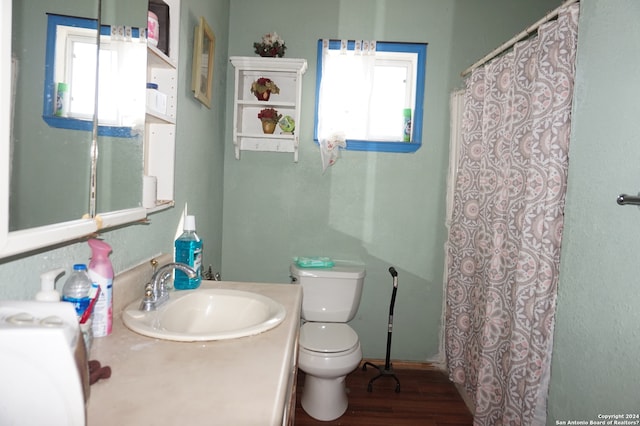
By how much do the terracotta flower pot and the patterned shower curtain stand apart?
116 centimetres

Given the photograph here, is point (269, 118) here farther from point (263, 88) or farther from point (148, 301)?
point (148, 301)

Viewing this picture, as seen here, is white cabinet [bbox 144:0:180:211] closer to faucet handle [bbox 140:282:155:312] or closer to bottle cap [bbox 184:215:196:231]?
Answer: bottle cap [bbox 184:215:196:231]

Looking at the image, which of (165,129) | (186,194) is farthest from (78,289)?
(186,194)

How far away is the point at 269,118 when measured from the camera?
2338 millimetres

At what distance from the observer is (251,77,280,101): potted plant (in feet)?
7.57

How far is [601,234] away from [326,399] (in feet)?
4.97

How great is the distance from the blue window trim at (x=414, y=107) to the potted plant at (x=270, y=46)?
0.28 m

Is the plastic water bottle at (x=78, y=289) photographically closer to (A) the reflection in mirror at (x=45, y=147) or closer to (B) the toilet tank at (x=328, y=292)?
(A) the reflection in mirror at (x=45, y=147)

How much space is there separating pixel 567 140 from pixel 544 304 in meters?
0.64

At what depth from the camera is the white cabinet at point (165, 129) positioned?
1.42 meters

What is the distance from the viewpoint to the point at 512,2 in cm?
246

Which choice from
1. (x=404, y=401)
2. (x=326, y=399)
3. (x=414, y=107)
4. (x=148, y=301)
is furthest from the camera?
(x=414, y=107)

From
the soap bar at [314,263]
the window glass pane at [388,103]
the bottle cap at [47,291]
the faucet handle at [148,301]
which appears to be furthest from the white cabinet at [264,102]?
the bottle cap at [47,291]

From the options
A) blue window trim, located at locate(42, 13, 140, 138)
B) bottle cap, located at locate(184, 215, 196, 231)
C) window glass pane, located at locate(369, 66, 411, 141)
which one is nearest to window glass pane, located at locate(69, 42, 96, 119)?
blue window trim, located at locate(42, 13, 140, 138)
